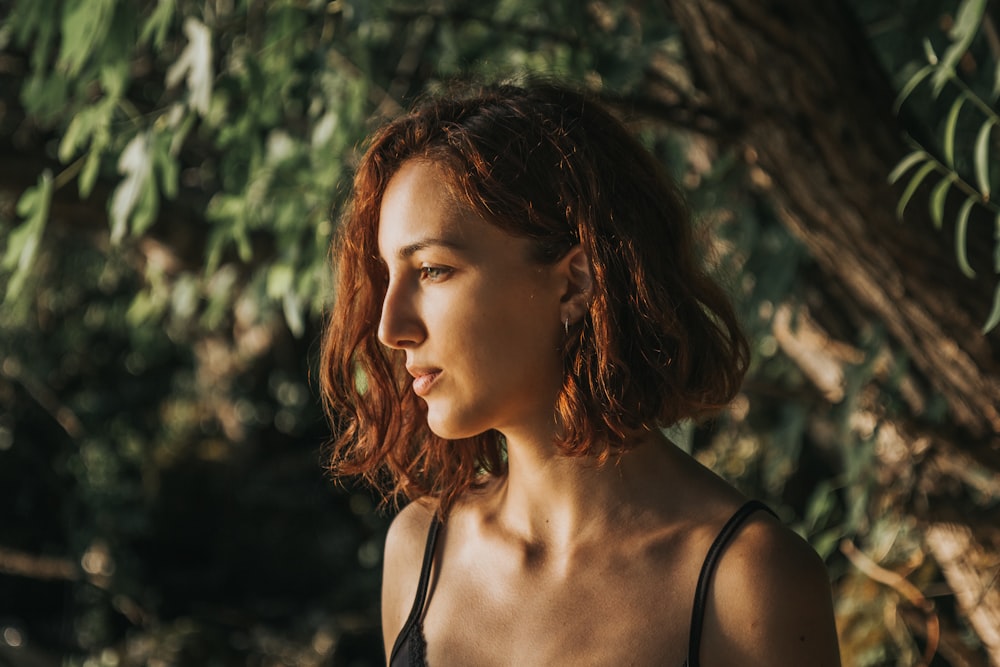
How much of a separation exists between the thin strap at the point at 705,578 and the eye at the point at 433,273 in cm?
37

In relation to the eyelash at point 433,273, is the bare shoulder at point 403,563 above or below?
below

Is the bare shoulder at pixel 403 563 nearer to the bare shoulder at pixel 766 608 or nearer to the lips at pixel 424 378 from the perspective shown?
the lips at pixel 424 378

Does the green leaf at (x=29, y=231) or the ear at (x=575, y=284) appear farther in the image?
the green leaf at (x=29, y=231)

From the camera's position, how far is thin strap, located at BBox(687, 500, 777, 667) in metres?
1.18

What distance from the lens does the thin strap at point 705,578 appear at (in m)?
1.18

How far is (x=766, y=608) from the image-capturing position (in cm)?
116

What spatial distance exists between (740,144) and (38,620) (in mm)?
3542

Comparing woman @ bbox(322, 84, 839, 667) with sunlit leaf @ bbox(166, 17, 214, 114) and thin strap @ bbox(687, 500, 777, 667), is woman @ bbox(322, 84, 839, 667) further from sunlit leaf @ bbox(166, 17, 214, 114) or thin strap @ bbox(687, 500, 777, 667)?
sunlit leaf @ bbox(166, 17, 214, 114)

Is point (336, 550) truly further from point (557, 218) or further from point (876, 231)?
point (557, 218)

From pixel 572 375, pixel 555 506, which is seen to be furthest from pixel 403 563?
pixel 572 375

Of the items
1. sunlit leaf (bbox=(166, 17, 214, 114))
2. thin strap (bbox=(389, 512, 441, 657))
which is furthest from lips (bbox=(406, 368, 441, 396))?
sunlit leaf (bbox=(166, 17, 214, 114))

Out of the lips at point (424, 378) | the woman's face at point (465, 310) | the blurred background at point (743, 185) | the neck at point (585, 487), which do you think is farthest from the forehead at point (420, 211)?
the blurred background at point (743, 185)

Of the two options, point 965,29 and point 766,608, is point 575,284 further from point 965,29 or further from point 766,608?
point 965,29

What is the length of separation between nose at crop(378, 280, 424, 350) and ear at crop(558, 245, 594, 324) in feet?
0.48
